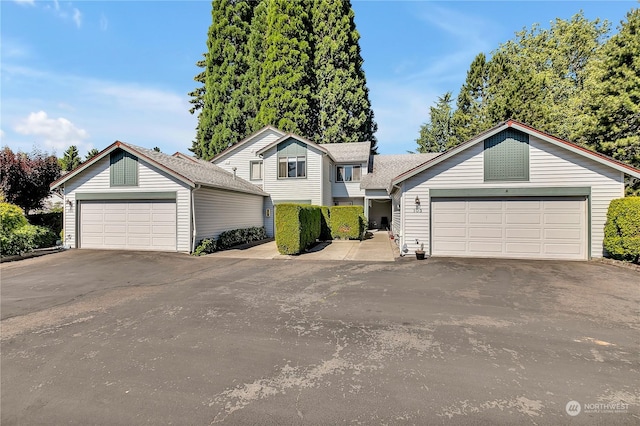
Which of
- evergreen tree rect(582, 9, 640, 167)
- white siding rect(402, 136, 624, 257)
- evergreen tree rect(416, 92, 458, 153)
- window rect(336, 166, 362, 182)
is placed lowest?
white siding rect(402, 136, 624, 257)

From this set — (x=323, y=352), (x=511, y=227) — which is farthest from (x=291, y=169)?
(x=323, y=352)

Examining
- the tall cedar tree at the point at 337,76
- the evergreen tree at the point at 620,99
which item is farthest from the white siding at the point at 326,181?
the evergreen tree at the point at 620,99

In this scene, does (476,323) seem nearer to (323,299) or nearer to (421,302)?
(421,302)

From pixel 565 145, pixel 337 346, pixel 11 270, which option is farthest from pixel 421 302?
pixel 11 270

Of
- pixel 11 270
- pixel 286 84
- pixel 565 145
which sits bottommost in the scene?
pixel 11 270

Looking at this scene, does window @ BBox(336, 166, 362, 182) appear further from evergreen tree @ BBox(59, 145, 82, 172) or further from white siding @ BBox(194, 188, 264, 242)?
evergreen tree @ BBox(59, 145, 82, 172)

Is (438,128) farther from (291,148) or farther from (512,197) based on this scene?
(512,197)

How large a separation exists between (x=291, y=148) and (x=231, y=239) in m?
8.52

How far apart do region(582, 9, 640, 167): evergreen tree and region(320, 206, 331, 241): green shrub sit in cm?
1758

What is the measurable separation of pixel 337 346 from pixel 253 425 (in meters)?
1.77

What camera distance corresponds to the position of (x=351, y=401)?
2.98 metres

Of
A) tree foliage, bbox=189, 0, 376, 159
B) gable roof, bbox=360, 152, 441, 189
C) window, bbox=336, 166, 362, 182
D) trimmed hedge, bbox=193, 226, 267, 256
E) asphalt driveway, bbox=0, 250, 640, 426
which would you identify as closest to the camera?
asphalt driveway, bbox=0, 250, 640, 426

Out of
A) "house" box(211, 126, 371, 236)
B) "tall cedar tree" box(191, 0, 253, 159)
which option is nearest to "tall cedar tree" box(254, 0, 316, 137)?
"tall cedar tree" box(191, 0, 253, 159)

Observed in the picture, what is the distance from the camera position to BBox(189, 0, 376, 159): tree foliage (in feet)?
103
